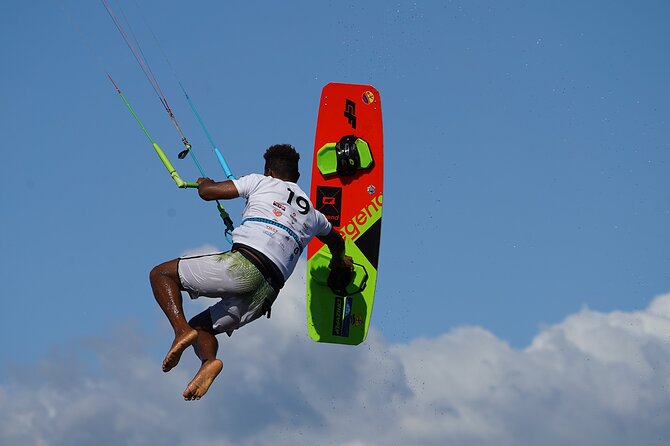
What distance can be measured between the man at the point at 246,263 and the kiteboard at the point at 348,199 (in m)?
2.96

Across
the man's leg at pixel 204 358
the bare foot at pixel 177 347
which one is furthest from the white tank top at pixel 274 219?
the bare foot at pixel 177 347

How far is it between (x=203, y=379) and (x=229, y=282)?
Answer: 0.79 metres

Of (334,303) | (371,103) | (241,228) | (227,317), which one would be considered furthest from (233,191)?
(371,103)

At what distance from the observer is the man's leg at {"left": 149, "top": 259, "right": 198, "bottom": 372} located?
806 cm

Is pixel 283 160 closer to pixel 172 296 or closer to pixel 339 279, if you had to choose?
pixel 172 296

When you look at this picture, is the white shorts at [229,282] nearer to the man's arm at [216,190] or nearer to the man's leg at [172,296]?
the man's leg at [172,296]

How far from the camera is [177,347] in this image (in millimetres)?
7875

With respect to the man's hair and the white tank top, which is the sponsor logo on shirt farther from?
the man's hair

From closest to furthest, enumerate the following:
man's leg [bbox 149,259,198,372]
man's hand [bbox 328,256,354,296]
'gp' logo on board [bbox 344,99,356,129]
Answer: man's leg [bbox 149,259,198,372] < man's hand [bbox 328,256,354,296] < 'gp' logo on board [bbox 344,99,356,129]

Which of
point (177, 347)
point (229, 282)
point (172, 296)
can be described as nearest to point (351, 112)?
point (229, 282)

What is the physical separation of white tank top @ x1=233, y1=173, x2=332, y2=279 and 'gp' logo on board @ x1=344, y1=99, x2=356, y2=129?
11.9 feet

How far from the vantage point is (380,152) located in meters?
12.1

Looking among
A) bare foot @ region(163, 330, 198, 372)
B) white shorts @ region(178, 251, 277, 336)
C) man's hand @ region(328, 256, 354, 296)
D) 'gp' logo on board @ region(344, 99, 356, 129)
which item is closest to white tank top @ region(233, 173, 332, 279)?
white shorts @ region(178, 251, 277, 336)

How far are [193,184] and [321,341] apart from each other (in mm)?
3526
